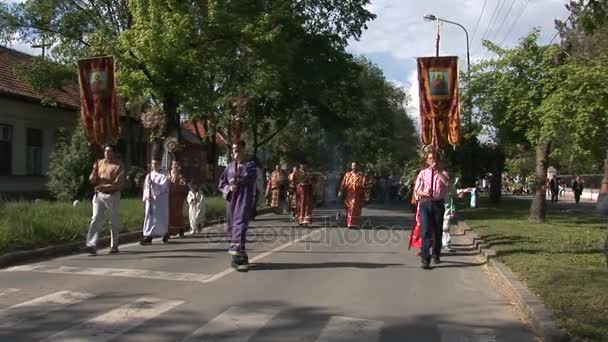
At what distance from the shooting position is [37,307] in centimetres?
753

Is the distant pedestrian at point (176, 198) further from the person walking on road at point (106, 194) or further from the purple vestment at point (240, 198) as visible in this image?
the purple vestment at point (240, 198)

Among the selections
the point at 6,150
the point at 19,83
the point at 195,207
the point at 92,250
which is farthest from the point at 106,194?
the point at 19,83

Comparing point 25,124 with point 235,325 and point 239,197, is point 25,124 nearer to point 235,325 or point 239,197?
point 239,197

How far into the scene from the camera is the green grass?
6973mm

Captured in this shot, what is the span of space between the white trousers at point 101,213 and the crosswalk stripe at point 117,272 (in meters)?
1.41

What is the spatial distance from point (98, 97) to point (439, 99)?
744 centimetres

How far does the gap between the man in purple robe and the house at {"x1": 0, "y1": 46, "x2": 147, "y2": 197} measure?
56.2 ft

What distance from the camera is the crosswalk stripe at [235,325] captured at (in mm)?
6441

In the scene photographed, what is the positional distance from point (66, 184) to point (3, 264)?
45.0ft

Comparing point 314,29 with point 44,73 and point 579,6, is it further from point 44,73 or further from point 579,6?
point 579,6

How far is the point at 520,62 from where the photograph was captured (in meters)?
19.0

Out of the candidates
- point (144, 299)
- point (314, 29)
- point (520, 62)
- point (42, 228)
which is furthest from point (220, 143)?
point (144, 299)

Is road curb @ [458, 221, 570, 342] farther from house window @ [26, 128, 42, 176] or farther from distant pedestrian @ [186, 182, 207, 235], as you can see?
house window @ [26, 128, 42, 176]

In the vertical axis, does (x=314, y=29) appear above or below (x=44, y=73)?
above
